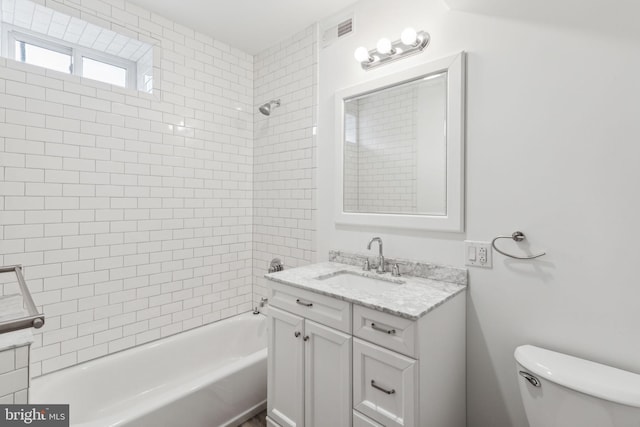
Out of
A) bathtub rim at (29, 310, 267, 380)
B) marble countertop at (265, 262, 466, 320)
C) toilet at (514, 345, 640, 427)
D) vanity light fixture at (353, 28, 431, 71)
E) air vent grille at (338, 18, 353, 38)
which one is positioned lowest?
bathtub rim at (29, 310, 267, 380)

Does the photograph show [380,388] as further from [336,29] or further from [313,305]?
[336,29]

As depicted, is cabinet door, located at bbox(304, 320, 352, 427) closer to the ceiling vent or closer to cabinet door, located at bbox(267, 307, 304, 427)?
cabinet door, located at bbox(267, 307, 304, 427)

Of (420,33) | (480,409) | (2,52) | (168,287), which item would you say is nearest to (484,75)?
(420,33)

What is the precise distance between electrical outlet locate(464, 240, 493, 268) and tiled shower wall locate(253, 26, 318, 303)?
1.12 m

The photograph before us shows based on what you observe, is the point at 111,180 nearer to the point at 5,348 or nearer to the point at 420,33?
the point at 5,348

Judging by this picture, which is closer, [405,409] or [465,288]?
[405,409]

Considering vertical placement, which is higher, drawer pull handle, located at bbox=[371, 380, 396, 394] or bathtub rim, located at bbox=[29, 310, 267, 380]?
drawer pull handle, located at bbox=[371, 380, 396, 394]

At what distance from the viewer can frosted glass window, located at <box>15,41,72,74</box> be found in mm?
1896

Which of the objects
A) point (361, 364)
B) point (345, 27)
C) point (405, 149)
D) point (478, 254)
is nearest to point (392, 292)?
point (361, 364)

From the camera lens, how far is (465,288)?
5.21ft

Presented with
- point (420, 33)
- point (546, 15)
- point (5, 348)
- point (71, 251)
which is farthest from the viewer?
point (71, 251)

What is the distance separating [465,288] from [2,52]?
9.67ft

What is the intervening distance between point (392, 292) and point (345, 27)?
5.86 feet

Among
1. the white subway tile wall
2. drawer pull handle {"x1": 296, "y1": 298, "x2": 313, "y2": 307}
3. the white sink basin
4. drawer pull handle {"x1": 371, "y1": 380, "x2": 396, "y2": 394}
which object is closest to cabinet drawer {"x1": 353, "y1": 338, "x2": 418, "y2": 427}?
drawer pull handle {"x1": 371, "y1": 380, "x2": 396, "y2": 394}
